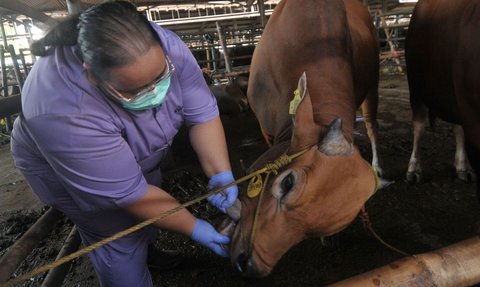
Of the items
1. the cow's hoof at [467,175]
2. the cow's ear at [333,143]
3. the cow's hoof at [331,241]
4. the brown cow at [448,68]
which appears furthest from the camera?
the cow's hoof at [467,175]

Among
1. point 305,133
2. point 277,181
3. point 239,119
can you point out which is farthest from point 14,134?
point 239,119

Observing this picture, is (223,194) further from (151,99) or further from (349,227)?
(349,227)

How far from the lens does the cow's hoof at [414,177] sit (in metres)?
3.73

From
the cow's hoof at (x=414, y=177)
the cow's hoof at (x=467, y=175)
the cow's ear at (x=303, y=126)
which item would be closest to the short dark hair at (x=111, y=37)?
the cow's ear at (x=303, y=126)

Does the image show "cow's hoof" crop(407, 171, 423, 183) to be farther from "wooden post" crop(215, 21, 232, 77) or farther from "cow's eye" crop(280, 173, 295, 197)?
"wooden post" crop(215, 21, 232, 77)

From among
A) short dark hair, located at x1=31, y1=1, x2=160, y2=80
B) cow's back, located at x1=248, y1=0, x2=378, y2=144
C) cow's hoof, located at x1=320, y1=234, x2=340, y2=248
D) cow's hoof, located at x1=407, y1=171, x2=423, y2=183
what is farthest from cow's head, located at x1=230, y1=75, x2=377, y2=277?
cow's hoof, located at x1=407, y1=171, x2=423, y2=183

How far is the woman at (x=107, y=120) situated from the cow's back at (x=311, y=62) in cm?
80

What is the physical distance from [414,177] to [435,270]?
304cm

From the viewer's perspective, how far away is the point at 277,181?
1.65 meters

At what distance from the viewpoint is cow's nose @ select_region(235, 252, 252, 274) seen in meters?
1.68

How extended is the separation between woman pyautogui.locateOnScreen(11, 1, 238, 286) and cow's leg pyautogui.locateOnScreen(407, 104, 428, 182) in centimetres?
263

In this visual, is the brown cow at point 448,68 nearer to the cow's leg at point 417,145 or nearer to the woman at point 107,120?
the cow's leg at point 417,145

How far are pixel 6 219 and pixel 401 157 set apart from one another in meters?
4.75

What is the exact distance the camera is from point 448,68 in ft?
9.68
